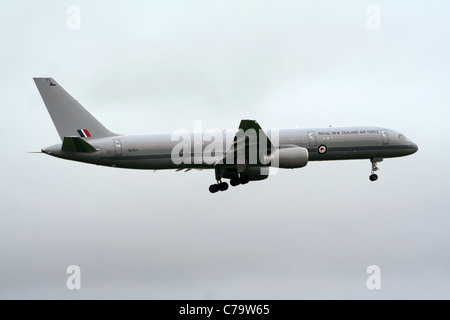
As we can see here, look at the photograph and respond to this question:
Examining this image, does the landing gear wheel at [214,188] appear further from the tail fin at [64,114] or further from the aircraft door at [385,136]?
the aircraft door at [385,136]

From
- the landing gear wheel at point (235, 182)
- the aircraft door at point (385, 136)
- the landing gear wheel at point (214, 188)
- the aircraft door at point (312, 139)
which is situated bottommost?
the landing gear wheel at point (214, 188)

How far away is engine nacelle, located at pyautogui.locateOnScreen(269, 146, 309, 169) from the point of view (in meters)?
54.2

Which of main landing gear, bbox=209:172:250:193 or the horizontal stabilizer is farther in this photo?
main landing gear, bbox=209:172:250:193

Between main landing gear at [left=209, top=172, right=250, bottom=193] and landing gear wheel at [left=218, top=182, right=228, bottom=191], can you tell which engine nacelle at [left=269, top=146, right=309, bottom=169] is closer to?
main landing gear at [left=209, top=172, right=250, bottom=193]

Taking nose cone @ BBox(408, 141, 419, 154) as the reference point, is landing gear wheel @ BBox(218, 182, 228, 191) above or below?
below

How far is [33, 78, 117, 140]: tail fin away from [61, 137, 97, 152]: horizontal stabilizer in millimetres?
2680

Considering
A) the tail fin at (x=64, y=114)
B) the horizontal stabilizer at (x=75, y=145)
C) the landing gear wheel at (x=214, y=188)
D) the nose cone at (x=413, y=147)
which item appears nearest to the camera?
the horizontal stabilizer at (x=75, y=145)

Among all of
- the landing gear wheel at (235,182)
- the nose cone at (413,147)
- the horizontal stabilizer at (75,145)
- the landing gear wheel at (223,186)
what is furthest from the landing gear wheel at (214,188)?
the nose cone at (413,147)

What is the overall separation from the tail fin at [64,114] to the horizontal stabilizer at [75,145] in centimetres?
268

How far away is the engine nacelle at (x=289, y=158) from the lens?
54.2 meters

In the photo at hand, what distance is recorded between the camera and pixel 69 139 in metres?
51.2

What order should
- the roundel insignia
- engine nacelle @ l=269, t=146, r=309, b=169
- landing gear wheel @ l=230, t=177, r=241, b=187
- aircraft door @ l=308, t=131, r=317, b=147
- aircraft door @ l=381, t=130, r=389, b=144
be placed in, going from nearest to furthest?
engine nacelle @ l=269, t=146, r=309, b=169, landing gear wheel @ l=230, t=177, r=241, b=187, aircraft door @ l=308, t=131, r=317, b=147, the roundel insignia, aircraft door @ l=381, t=130, r=389, b=144

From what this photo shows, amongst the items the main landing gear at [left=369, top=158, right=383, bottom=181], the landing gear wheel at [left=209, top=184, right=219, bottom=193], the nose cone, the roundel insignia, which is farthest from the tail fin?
the nose cone

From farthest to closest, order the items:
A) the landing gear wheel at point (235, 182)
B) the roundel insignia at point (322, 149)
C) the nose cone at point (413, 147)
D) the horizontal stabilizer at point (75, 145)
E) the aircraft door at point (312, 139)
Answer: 1. the nose cone at point (413, 147)
2. the roundel insignia at point (322, 149)
3. the aircraft door at point (312, 139)
4. the landing gear wheel at point (235, 182)
5. the horizontal stabilizer at point (75, 145)
